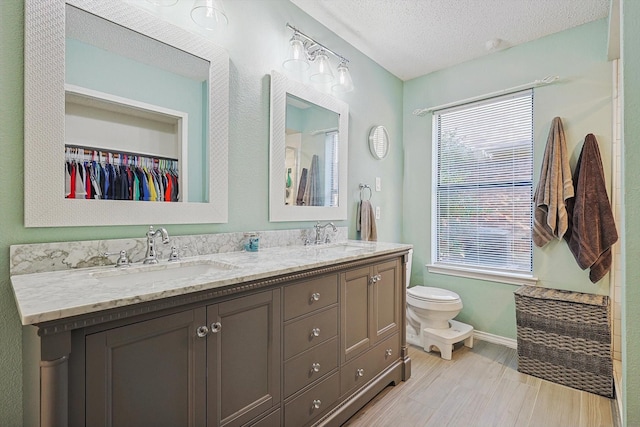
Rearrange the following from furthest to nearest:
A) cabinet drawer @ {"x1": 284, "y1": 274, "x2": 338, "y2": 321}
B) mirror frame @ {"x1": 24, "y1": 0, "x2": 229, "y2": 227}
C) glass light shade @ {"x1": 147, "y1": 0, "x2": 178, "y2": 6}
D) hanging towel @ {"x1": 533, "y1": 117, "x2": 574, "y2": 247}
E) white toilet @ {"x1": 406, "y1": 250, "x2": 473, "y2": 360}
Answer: white toilet @ {"x1": 406, "y1": 250, "x2": 473, "y2": 360}, hanging towel @ {"x1": 533, "y1": 117, "x2": 574, "y2": 247}, glass light shade @ {"x1": 147, "y1": 0, "x2": 178, "y2": 6}, cabinet drawer @ {"x1": 284, "y1": 274, "x2": 338, "y2": 321}, mirror frame @ {"x1": 24, "y1": 0, "x2": 229, "y2": 227}

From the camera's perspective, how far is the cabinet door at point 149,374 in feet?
2.90

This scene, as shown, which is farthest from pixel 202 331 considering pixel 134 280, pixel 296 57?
pixel 296 57

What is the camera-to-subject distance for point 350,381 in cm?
179

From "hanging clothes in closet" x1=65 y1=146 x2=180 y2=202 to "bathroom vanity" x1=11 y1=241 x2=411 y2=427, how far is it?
33 cm

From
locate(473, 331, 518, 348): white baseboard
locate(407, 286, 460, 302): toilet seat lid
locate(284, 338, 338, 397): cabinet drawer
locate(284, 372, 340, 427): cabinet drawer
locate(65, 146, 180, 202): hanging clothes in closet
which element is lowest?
locate(473, 331, 518, 348): white baseboard

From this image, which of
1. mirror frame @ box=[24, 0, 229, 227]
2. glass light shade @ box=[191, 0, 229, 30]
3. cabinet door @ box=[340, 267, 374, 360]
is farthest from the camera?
A: cabinet door @ box=[340, 267, 374, 360]

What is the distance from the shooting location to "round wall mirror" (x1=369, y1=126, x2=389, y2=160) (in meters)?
2.97

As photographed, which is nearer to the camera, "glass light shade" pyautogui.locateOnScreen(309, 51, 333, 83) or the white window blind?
"glass light shade" pyautogui.locateOnScreen(309, 51, 333, 83)

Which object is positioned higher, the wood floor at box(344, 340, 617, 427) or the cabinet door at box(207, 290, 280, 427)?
the cabinet door at box(207, 290, 280, 427)

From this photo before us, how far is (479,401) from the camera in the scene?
197 centimetres

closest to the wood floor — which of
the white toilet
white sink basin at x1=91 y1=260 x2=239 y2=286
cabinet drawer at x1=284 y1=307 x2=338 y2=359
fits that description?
the white toilet

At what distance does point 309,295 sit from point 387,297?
2.58 ft

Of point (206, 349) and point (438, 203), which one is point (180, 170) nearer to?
point (206, 349)

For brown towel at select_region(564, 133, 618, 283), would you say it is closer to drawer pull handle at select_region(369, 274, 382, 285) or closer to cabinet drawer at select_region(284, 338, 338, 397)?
drawer pull handle at select_region(369, 274, 382, 285)
